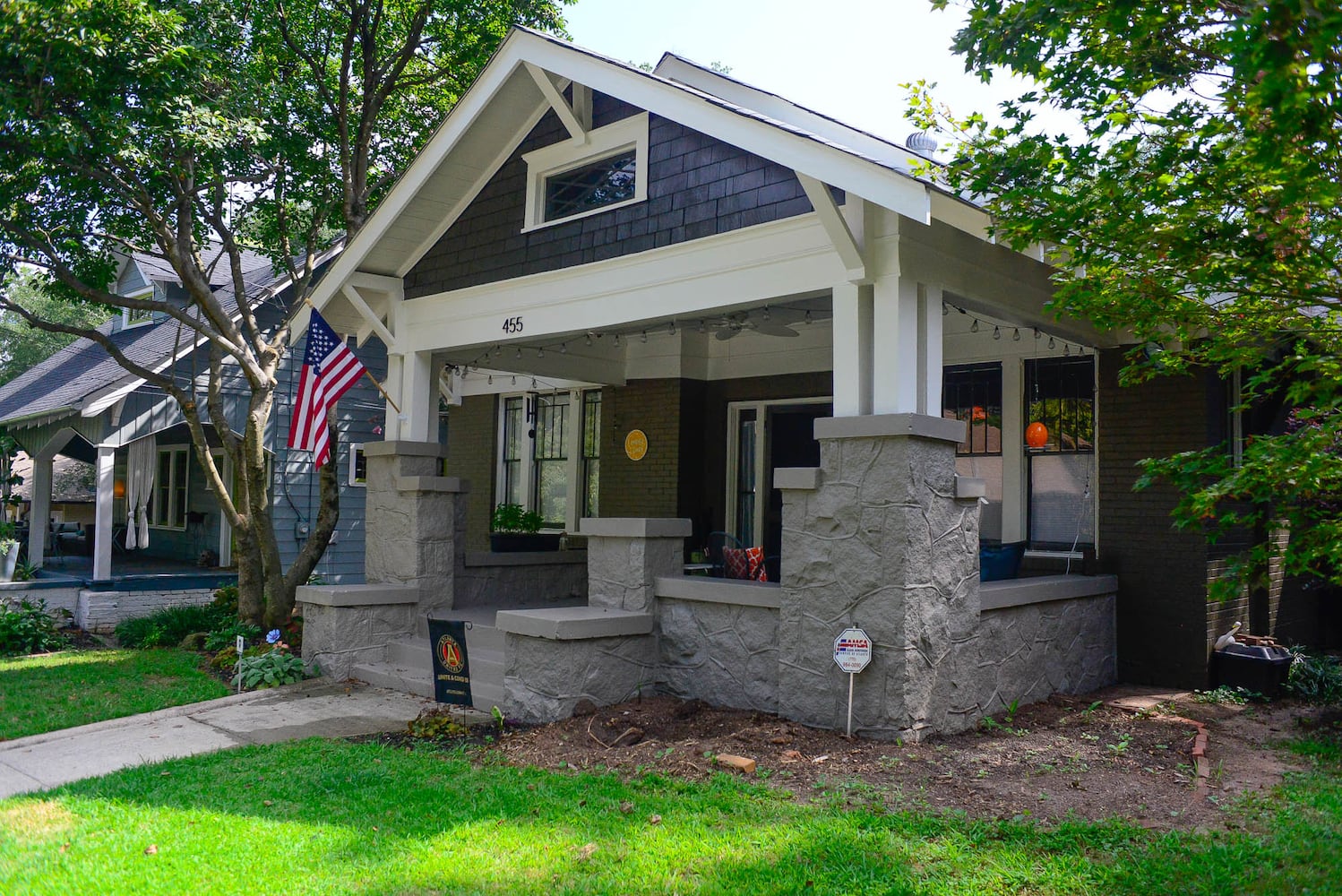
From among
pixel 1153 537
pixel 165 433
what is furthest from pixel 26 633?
pixel 1153 537

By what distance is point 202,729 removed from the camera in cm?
764

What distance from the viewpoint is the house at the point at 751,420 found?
6723 millimetres

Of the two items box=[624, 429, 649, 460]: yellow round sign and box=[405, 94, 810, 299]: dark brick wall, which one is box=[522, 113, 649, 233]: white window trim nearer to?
box=[405, 94, 810, 299]: dark brick wall

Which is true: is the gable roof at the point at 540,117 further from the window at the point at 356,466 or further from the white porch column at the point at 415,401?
the window at the point at 356,466

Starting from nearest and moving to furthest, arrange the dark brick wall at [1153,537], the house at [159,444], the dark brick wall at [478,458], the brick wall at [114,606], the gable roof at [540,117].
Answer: the gable roof at [540,117] → the dark brick wall at [1153,537] → the brick wall at [114,606] → the house at [159,444] → the dark brick wall at [478,458]

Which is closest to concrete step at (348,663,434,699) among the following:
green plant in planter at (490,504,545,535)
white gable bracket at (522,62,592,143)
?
green plant in planter at (490,504,545,535)

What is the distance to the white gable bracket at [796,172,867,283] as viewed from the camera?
6.58m

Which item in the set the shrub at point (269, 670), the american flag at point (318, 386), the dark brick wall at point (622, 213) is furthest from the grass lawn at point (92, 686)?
the dark brick wall at point (622, 213)

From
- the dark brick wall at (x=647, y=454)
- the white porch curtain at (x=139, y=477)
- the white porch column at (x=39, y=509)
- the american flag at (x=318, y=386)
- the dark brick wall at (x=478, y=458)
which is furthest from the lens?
the white porch curtain at (x=139, y=477)

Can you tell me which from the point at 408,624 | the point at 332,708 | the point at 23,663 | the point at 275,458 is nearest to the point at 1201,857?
the point at 332,708

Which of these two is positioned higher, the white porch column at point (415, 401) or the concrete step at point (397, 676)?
the white porch column at point (415, 401)

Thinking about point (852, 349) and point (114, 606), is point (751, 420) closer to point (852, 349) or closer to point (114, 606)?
point (852, 349)

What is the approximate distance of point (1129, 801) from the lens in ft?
17.8

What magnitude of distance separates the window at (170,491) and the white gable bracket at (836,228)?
628 inches
